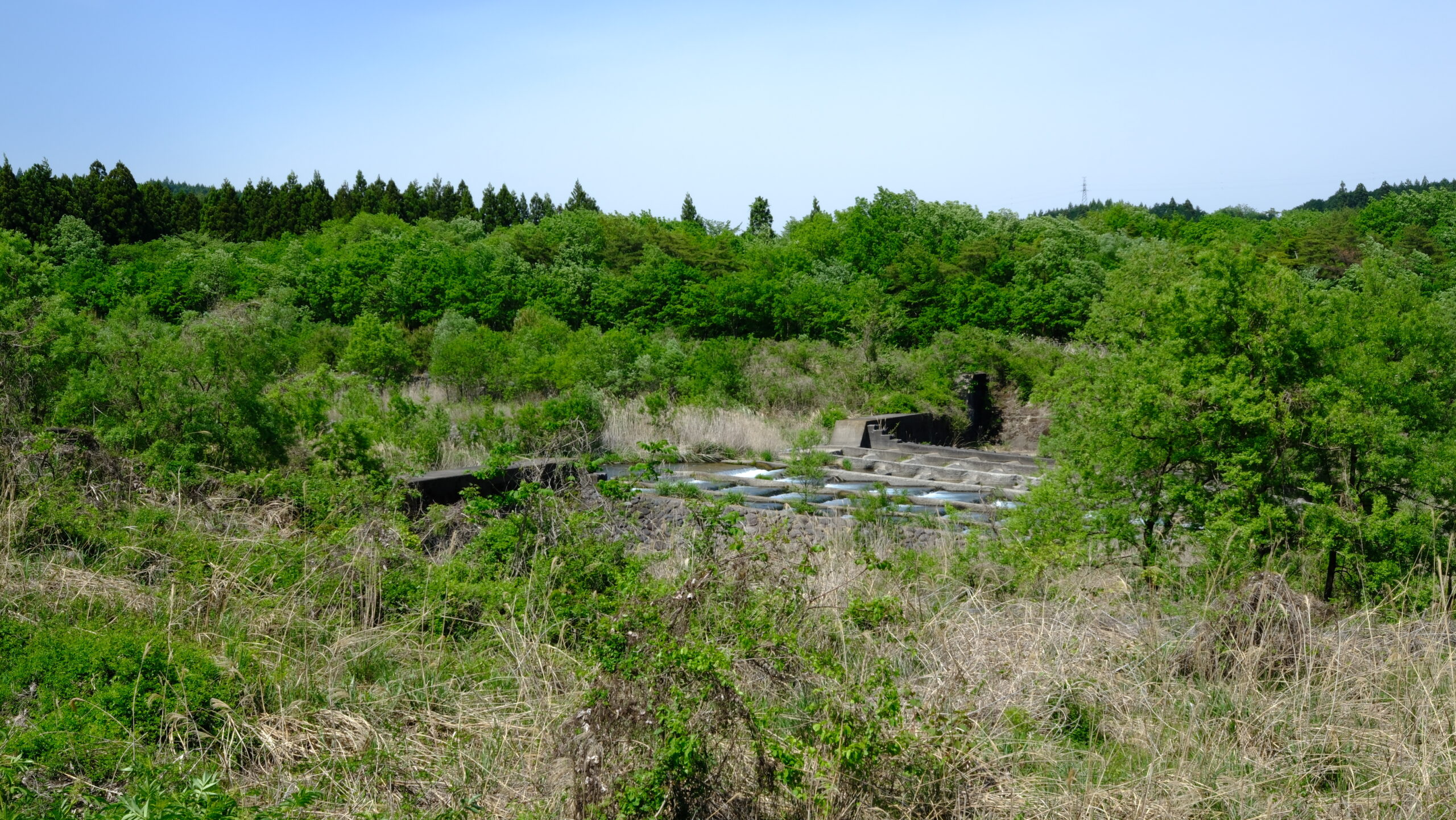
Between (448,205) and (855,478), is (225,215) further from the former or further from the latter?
(855,478)

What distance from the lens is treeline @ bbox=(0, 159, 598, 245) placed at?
125 feet

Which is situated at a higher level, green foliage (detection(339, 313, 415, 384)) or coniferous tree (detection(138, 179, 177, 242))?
coniferous tree (detection(138, 179, 177, 242))

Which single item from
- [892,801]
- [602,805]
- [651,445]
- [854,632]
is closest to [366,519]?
[651,445]

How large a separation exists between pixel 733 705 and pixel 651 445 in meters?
2.71

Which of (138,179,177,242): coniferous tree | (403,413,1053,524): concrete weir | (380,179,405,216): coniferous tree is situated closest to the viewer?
(403,413,1053,524): concrete weir

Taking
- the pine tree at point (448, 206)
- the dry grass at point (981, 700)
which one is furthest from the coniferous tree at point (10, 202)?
the dry grass at point (981, 700)

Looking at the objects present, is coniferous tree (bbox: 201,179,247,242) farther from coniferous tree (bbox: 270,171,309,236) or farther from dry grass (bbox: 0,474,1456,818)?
dry grass (bbox: 0,474,1456,818)

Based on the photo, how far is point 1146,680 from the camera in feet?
13.9

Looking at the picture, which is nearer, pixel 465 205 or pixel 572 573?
pixel 572 573

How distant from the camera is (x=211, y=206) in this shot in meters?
43.3

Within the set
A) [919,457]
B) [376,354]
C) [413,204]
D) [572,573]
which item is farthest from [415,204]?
[572,573]

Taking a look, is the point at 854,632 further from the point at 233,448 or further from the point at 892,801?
the point at 233,448

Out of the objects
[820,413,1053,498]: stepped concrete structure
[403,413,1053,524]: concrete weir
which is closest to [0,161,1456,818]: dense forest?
[403,413,1053,524]: concrete weir

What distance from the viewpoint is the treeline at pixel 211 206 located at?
38.1 metres
